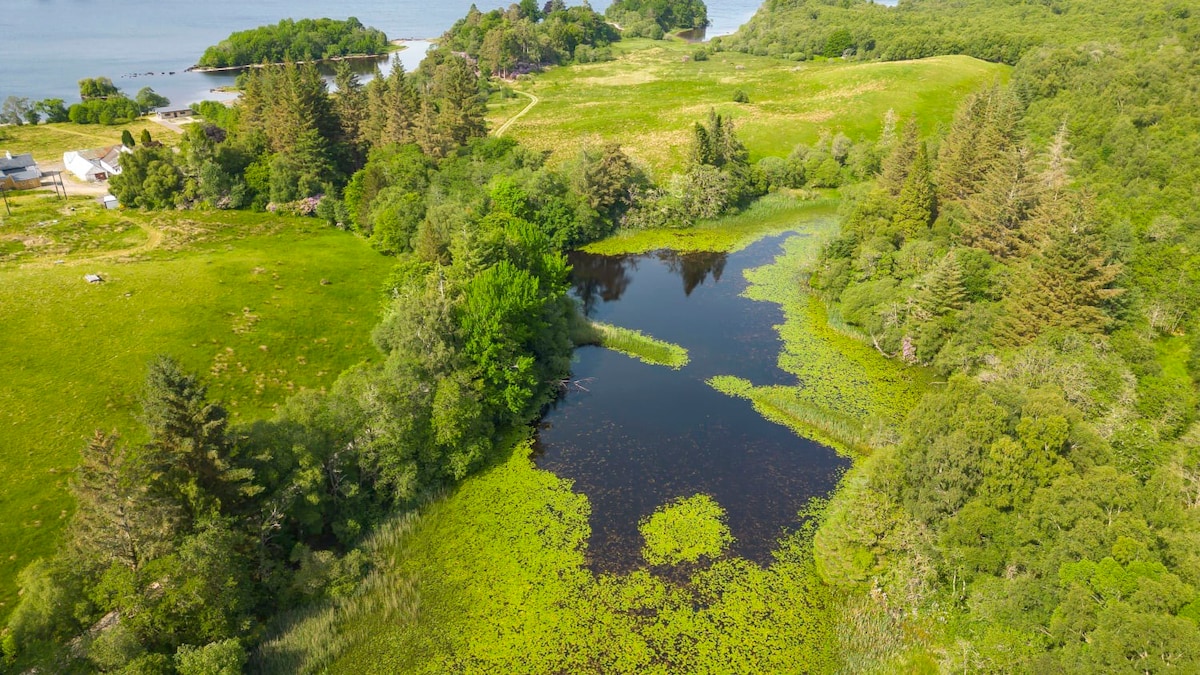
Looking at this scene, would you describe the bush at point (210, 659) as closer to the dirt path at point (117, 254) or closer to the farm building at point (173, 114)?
the dirt path at point (117, 254)

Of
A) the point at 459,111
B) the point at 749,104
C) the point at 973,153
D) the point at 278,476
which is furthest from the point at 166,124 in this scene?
the point at 973,153

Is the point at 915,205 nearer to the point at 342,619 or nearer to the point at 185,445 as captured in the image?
the point at 342,619

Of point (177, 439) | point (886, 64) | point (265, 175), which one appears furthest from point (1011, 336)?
point (886, 64)

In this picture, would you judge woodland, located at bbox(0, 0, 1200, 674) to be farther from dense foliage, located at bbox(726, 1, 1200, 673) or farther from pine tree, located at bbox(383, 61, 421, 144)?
pine tree, located at bbox(383, 61, 421, 144)

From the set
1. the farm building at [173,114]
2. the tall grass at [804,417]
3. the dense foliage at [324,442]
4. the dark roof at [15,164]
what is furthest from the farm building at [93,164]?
the tall grass at [804,417]

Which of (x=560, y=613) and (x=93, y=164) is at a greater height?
(x=93, y=164)

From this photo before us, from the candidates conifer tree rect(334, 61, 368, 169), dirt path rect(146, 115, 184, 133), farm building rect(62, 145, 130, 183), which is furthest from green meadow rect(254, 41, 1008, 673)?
dirt path rect(146, 115, 184, 133)

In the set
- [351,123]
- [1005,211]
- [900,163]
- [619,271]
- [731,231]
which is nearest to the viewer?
[1005,211]
